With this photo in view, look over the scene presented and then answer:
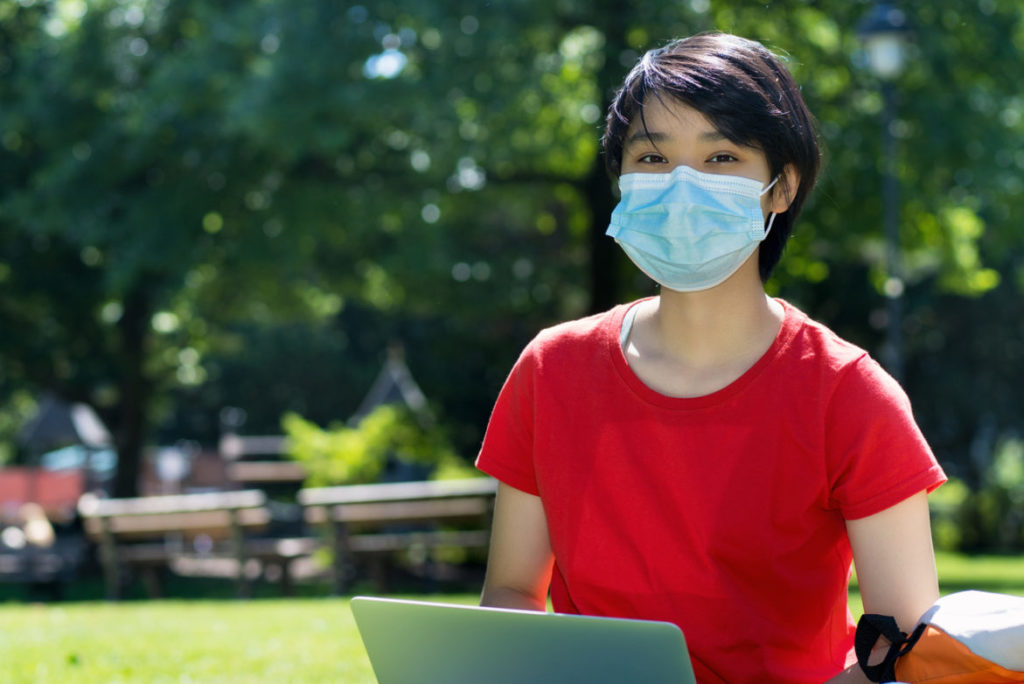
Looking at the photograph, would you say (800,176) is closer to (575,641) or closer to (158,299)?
(575,641)

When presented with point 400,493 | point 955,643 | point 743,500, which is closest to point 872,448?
point 743,500

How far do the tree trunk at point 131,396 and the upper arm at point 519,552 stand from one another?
18333 millimetres

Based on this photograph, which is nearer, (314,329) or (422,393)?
(422,393)

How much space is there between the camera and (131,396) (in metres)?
20.7

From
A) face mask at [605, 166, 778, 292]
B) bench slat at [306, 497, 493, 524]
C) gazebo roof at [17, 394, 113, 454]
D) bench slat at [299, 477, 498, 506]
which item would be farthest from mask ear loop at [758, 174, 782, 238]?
gazebo roof at [17, 394, 113, 454]

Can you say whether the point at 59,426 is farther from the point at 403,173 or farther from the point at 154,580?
the point at 403,173

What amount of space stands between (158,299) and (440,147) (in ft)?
21.3

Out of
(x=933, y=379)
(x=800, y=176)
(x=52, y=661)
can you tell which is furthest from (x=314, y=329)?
(x=800, y=176)

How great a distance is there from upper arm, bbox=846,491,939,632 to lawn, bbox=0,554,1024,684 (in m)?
4.21

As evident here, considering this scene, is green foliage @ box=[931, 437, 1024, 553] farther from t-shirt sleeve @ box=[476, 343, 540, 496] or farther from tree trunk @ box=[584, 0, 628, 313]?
t-shirt sleeve @ box=[476, 343, 540, 496]

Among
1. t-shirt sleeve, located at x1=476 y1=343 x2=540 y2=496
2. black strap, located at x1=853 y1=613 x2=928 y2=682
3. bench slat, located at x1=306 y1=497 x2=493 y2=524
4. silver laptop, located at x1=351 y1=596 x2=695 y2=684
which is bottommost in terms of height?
bench slat, located at x1=306 y1=497 x2=493 y2=524

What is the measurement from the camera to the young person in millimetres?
2305

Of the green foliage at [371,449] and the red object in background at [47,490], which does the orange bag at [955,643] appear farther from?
the red object in background at [47,490]

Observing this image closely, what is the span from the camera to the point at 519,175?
51.5 ft
